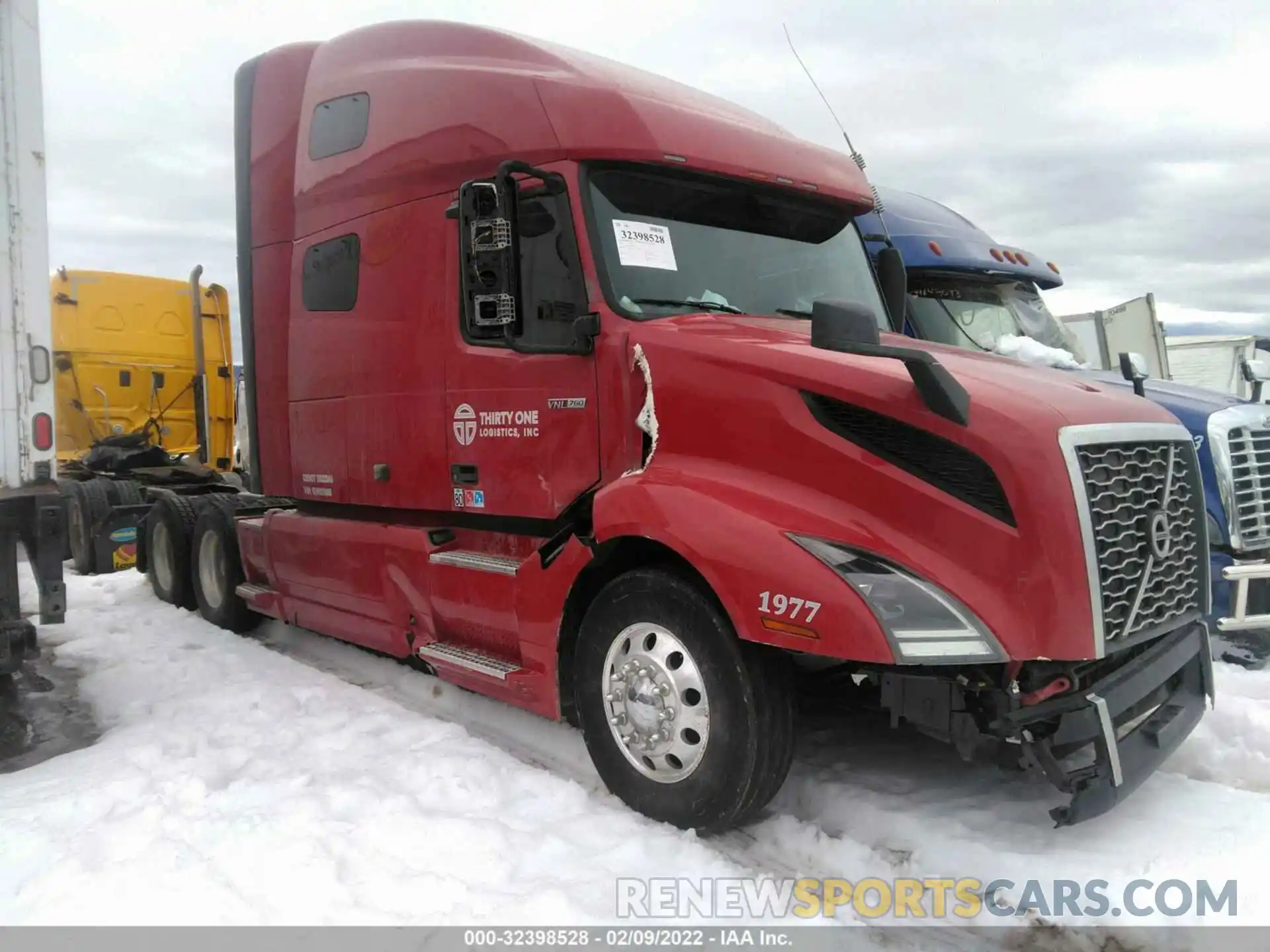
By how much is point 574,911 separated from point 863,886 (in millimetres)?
1029

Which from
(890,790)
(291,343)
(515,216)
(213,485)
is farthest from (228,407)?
(890,790)

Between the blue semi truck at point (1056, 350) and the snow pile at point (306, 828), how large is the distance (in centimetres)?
287

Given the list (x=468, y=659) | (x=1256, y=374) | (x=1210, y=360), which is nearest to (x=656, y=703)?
(x=468, y=659)

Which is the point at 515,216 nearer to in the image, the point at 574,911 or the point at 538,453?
the point at 538,453

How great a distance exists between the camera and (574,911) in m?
2.92

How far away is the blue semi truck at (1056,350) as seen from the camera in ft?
17.6

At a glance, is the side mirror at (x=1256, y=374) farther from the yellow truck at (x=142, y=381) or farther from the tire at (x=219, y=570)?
the yellow truck at (x=142, y=381)

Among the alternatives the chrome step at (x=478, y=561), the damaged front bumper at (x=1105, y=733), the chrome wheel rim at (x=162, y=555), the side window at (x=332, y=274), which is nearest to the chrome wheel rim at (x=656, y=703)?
the chrome step at (x=478, y=561)

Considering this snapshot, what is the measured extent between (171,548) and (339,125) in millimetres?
4326

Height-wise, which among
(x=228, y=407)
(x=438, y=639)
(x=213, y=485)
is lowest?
(x=438, y=639)

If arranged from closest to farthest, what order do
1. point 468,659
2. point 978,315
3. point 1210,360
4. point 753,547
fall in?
point 753,547
point 468,659
point 978,315
point 1210,360

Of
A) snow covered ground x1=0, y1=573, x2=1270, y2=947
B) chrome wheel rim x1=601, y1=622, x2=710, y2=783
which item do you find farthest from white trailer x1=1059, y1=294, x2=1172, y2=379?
chrome wheel rim x1=601, y1=622, x2=710, y2=783

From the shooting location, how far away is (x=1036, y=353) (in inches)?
268

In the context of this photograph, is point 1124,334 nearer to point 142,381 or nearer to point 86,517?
point 86,517
